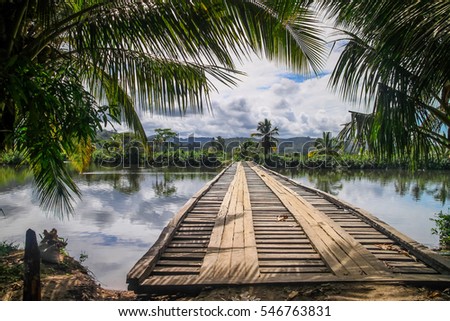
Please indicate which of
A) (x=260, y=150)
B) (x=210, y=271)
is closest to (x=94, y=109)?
(x=210, y=271)

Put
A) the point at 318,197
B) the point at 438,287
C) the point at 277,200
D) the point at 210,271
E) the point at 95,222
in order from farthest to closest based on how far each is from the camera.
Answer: the point at 95,222, the point at 318,197, the point at 277,200, the point at 210,271, the point at 438,287

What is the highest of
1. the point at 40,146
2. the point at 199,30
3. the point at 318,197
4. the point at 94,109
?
the point at 199,30

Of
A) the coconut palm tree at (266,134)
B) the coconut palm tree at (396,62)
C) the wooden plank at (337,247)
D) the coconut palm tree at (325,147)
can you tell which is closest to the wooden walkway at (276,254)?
the wooden plank at (337,247)

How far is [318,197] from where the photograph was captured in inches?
251

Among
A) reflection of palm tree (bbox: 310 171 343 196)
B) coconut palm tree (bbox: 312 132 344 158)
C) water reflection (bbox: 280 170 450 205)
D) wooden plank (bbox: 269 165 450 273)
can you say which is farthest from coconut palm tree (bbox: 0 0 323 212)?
coconut palm tree (bbox: 312 132 344 158)

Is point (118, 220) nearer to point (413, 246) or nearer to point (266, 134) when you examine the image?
point (413, 246)

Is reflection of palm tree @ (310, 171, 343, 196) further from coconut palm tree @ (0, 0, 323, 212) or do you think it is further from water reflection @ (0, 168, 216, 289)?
coconut palm tree @ (0, 0, 323, 212)

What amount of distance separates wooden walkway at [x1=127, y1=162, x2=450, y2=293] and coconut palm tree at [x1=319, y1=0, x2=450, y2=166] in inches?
36.2

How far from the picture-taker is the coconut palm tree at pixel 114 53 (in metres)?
1.75

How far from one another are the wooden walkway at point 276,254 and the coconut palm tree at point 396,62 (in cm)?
92

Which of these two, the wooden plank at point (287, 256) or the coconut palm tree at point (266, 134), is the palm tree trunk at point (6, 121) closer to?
the wooden plank at point (287, 256)
